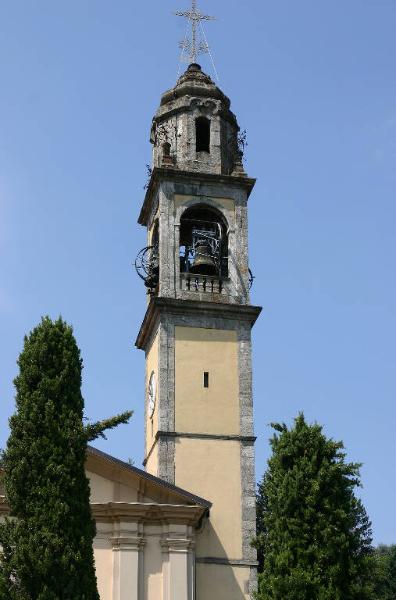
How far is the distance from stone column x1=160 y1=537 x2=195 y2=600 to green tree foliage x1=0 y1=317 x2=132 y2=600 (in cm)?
622

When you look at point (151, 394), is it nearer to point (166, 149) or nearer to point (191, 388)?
point (191, 388)

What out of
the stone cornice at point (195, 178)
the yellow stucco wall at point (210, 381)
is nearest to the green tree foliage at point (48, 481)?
the yellow stucco wall at point (210, 381)

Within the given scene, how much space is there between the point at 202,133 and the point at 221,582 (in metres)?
12.7

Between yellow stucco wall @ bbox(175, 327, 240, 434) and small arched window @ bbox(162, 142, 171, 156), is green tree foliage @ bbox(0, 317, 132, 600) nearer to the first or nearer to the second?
yellow stucco wall @ bbox(175, 327, 240, 434)

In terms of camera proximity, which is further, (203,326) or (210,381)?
(203,326)

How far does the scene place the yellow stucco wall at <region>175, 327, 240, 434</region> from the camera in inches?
1116

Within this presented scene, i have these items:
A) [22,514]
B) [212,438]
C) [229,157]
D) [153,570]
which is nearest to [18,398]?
[22,514]

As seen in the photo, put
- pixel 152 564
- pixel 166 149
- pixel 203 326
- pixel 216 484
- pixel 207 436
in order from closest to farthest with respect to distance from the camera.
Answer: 1. pixel 152 564
2. pixel 216 484
3. pixel 207 436
4. pixel 203 326
5. pixel 166 149

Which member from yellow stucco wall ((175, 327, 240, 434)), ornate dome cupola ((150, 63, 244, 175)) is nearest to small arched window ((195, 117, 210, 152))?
ornate dome cupola ((150, 63, 244, 175))

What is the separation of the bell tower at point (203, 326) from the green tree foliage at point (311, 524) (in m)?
4.69

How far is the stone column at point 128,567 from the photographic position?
24.9 metres

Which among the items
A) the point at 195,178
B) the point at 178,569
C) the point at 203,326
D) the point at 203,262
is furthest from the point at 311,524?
the point at 195,178

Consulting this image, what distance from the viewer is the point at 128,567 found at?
82.4 ft

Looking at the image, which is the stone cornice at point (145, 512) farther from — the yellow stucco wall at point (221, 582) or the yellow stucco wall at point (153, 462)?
the yellow stucco wall at point (153, 462)
